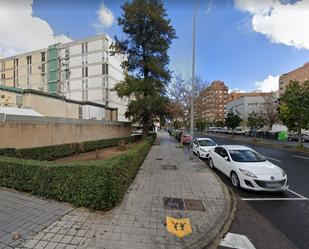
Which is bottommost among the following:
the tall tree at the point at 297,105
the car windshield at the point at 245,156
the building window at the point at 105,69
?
the car windshield at the point at 245,156

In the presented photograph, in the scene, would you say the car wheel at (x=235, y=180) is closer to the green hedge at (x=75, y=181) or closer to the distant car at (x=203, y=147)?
the green hedge at (x=75, y=181)

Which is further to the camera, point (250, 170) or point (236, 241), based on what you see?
point (250, 170)

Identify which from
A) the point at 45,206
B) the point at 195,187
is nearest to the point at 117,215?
the point at 45,206

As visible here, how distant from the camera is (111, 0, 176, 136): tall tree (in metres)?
21.8

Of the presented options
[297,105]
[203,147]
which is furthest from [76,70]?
[297,105]

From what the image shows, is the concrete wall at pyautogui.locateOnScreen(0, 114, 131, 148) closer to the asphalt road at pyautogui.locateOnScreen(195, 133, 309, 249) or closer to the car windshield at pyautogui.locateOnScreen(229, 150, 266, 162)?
the car windshield at pyautogui.locateOnScreen(229, 150, 266, 162)

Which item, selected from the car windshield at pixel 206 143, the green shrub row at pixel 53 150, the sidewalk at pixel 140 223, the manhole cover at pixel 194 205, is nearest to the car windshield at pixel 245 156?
the sidewalk at pixel 140 223

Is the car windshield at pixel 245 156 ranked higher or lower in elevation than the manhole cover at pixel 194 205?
higher

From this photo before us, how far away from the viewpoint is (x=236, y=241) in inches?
151

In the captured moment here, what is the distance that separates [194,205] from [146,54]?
67.2ft

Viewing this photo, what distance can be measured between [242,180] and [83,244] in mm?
5464

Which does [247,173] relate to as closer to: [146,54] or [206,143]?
[206,143]

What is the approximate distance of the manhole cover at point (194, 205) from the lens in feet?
17.3

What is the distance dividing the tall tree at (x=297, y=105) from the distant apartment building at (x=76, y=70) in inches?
1279
